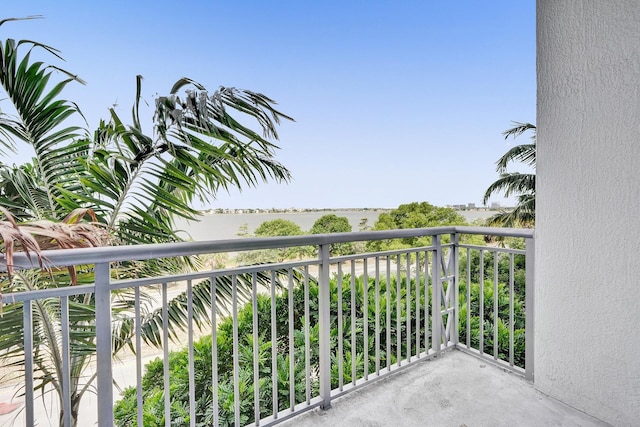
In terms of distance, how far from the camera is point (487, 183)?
1078 cm

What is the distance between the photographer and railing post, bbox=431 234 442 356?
2.50 metres

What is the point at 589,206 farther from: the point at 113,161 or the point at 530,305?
the point at 113,161

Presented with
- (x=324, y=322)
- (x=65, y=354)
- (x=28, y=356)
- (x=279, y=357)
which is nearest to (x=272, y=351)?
(x=324, y=322)

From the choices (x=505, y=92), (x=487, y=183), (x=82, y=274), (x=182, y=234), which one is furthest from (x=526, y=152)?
(x=82, y=274)

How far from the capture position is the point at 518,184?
32.7ft

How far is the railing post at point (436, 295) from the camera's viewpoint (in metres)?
2.50

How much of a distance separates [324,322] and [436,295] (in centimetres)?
114

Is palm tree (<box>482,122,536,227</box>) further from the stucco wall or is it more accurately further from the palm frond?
the palm frond

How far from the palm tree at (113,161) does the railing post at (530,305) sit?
1.87m

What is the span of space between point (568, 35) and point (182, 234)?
3.14 metres

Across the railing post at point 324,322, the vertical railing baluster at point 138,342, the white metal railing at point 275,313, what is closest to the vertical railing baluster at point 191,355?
the white metal railing at point 275,313

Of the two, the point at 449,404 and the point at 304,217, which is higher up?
the point at 304,217

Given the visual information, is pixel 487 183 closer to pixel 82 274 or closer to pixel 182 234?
pixel 182 234

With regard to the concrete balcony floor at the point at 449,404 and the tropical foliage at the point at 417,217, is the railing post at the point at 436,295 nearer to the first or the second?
the concrete balcony floor at the point at 449,404
